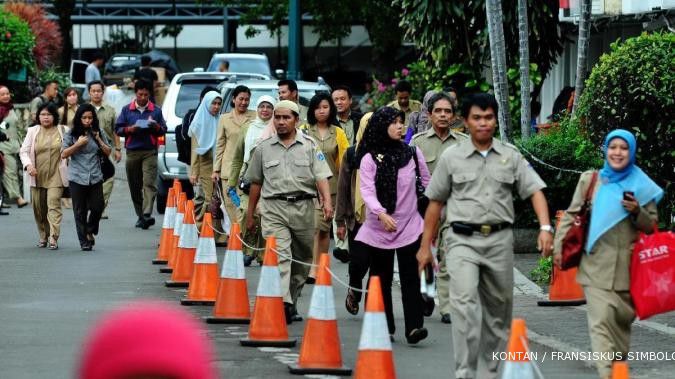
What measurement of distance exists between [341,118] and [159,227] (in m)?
6.05

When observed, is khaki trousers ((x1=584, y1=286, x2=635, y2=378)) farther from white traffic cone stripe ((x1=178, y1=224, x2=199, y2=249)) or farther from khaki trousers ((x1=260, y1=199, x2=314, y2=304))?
white traffic cone stripe ((x1=178, y1=224, x2=199, y2=249))

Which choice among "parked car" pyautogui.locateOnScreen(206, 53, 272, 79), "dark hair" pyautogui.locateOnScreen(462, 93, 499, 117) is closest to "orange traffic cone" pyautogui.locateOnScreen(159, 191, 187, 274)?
"dark hair" pyautogui.locateOnScreen(462, 93, 499, 117)

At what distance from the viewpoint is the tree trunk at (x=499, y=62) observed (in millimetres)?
17109

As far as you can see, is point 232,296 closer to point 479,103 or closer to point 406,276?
point 406,276

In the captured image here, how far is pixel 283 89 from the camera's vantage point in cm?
1530

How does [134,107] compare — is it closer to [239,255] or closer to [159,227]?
[159,227]

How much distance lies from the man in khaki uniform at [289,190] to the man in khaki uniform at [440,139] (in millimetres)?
789

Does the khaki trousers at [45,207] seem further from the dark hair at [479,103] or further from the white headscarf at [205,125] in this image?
the dark hair at [479,103]

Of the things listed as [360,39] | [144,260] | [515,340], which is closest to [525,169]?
[515,340]

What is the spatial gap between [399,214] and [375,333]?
2.62 m

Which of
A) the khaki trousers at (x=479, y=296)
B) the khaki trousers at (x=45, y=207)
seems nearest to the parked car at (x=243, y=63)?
the khaki trousers at (x=45, y=207)

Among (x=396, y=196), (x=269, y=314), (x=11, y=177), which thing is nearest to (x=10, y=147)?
(x=11, y=177)

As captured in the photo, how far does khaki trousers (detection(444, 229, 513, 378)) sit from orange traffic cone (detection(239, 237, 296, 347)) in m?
1.88

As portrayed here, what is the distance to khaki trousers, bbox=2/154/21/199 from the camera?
78.7 ft
